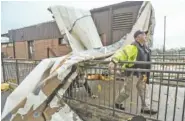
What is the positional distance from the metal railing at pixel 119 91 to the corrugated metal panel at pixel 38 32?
336 cm

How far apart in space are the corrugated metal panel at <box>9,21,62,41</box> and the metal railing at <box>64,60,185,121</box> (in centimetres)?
336

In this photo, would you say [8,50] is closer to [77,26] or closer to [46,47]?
[46,47]

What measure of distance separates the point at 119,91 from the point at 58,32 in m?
4.43

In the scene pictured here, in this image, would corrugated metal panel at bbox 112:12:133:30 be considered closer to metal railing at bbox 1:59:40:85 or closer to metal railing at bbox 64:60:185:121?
metal railing at bbox 64:60:185:121

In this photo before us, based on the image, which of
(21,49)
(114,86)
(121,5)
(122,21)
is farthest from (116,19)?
(21,49)

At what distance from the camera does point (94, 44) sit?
17.2 ft

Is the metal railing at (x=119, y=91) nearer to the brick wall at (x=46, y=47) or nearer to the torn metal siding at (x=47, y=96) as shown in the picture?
the torn metal siding at (x=47, y=96)

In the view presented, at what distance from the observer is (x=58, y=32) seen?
711 cm

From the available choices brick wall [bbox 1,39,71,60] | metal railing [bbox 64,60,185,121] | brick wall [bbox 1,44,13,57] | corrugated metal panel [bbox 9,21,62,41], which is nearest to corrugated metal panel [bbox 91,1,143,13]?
brick wall [bbox 1,39,71,60]

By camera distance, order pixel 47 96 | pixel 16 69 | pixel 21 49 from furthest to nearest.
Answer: pixel 21 49 → pixel 16 69 → pixel 47 96

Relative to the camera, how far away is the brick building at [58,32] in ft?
17.1

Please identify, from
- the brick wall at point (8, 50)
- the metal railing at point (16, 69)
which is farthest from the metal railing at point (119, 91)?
the brick wall at point (8, 50)

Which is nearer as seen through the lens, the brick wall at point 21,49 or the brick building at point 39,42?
the brick building at point 39,42

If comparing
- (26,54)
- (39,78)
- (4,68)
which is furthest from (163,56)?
(26,54)
